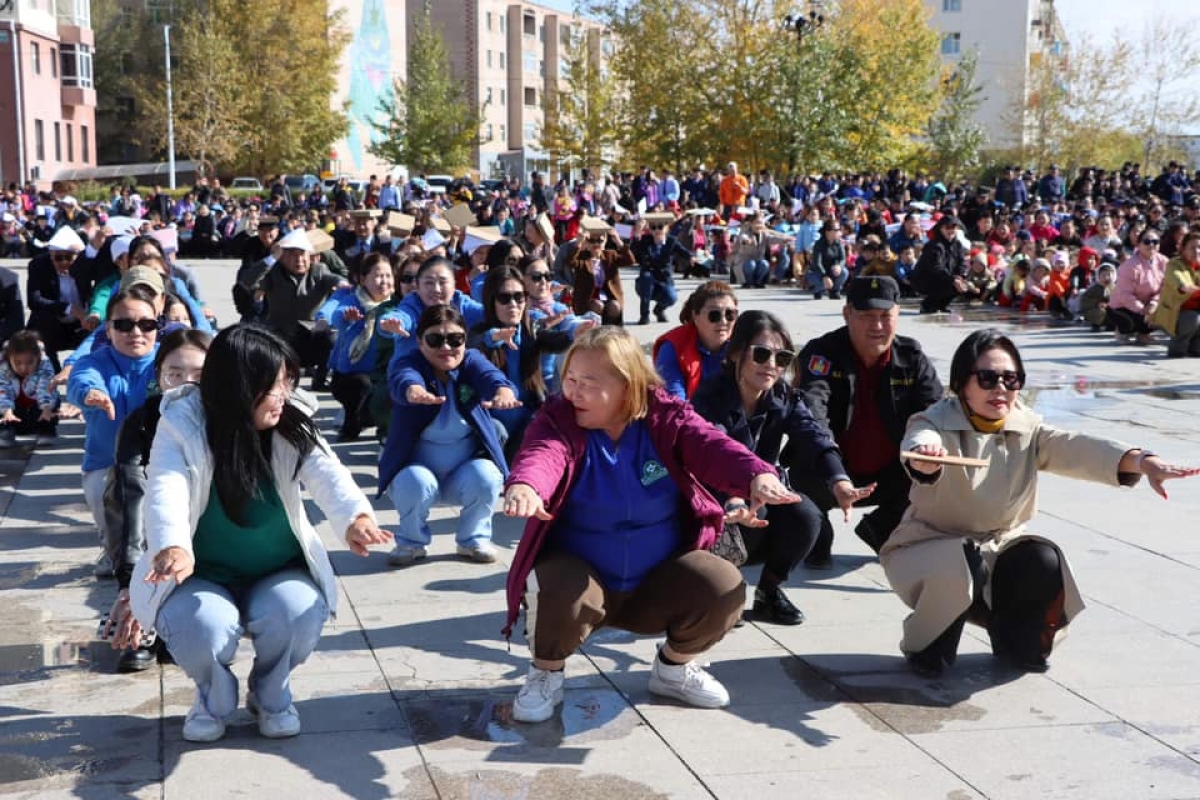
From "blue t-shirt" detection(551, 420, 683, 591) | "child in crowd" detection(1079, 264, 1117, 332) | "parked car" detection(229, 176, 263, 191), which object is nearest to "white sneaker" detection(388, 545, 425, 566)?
"blue t-shirt" detection(551, 420, 683, 591)

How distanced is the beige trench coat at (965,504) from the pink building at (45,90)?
186ft

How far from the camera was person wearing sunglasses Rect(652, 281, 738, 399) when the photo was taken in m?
6.51

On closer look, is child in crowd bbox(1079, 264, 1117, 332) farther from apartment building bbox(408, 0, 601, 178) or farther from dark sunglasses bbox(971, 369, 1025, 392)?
apartment building bbox(408, 0, 601, 178)

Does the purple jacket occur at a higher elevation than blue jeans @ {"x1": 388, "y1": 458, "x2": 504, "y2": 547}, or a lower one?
higher

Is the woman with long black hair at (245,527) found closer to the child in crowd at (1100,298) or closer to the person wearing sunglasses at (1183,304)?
the person wearing sunglasses at (1183,304)

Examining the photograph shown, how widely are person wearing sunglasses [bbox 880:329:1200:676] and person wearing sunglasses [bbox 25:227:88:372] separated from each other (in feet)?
27.7

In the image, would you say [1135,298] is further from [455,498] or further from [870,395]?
[455,498]

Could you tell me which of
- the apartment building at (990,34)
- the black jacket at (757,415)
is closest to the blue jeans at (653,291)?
the black jacket at (757,415)

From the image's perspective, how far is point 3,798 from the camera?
13.5ft

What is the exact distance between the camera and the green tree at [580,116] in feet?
181

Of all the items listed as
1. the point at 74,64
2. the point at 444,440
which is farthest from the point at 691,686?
the point at 74,64

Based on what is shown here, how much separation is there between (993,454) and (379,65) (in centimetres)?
8217

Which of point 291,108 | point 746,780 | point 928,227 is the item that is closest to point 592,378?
point 746,780

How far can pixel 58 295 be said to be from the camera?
1199 centimetres
